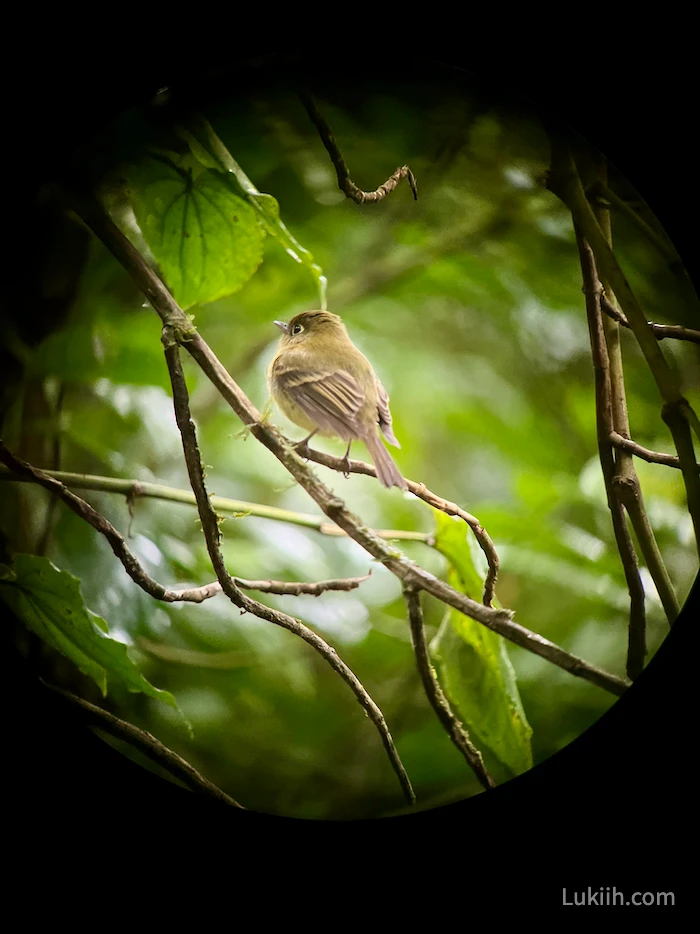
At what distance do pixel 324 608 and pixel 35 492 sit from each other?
379mm

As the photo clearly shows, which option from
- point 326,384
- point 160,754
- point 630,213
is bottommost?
point 160,754

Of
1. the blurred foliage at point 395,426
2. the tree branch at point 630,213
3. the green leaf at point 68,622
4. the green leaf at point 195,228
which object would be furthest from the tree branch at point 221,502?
the tree branch at point 630,213

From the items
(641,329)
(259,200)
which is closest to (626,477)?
(641,329)

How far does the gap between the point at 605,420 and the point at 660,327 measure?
0.14 meters

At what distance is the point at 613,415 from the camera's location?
0.88 metres

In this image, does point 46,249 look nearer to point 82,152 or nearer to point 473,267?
point 82,152

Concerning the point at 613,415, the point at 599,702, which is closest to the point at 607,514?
the point at 613,415

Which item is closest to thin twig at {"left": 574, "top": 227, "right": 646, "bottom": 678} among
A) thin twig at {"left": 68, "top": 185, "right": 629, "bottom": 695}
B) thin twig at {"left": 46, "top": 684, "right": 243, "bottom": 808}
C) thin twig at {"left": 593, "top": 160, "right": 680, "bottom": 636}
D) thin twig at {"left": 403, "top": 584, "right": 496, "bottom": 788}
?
thin twig at {"left": 593, "top": 160, "right": 680, "bottom": 636}

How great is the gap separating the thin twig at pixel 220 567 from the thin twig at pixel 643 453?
15.7 inches

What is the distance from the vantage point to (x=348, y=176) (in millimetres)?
856

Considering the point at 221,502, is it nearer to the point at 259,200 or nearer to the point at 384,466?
the point at 384,466

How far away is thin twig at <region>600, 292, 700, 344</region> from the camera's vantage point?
0.88 m

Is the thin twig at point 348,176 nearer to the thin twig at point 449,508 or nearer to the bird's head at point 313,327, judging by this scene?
the bird's head at point 313,327

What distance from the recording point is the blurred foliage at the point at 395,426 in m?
0.84
